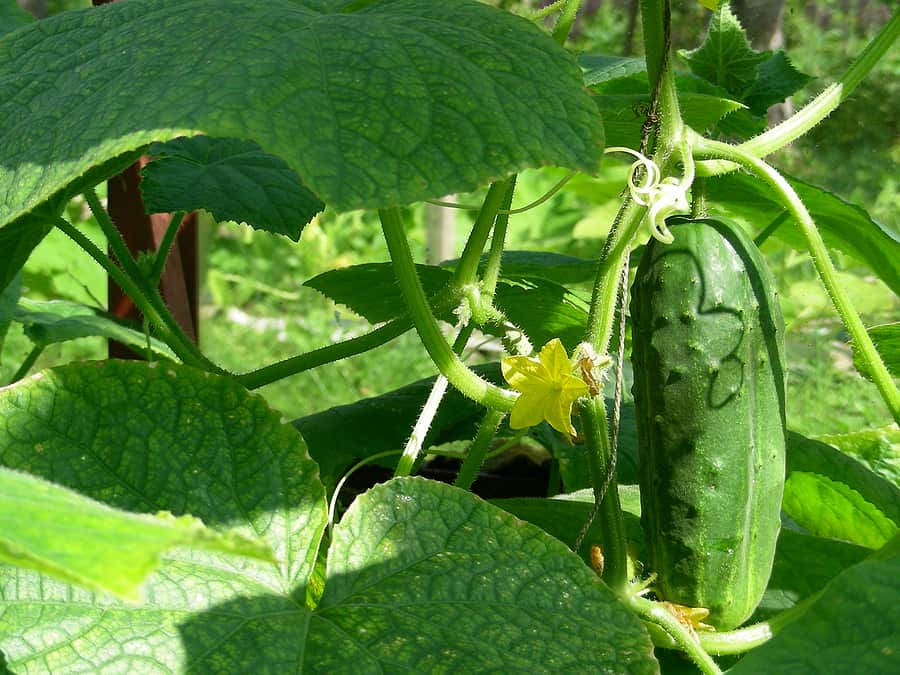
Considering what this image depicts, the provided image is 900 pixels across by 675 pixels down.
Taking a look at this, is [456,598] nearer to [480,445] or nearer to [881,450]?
[480,445]

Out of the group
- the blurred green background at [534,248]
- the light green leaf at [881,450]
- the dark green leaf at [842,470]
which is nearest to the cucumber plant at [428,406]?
the dark green leaf at [842,470]

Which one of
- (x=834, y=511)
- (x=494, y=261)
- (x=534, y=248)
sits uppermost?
(x=494, y=261)

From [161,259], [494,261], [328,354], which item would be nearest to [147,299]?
[161,259]

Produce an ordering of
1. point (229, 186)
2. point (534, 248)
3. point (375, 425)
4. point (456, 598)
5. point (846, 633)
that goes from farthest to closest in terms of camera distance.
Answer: point (534, 248) < point (375, 425) < point (229, 186) < point (456, 598) < point (846, 633)

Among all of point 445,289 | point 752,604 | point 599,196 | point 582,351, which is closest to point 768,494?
point 752,604

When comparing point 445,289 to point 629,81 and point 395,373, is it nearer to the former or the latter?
point 629,81

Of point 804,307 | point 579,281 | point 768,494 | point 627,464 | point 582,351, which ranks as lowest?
point 804,307

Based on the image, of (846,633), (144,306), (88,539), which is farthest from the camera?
(144,306)

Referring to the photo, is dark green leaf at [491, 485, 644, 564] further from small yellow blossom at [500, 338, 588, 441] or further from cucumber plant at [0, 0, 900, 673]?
small yellow blossom at [500, 338, 588, 441]
